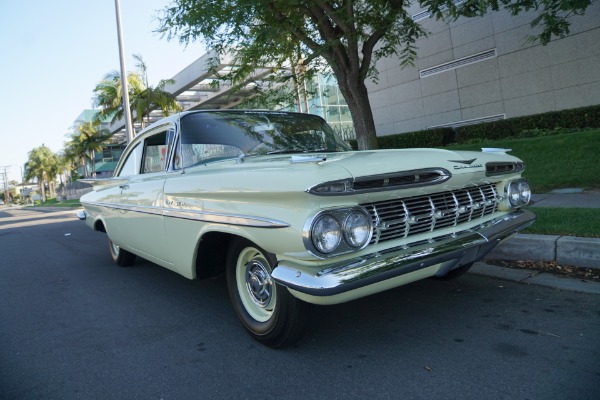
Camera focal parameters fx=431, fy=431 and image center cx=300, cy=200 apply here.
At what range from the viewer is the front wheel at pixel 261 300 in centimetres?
265

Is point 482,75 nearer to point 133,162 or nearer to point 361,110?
point 361,110

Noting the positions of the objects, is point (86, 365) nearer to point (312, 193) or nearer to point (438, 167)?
point (312, 193)

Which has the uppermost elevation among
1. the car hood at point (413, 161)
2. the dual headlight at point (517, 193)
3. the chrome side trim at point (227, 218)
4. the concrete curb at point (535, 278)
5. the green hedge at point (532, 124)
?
the green hedge at point (532, 124)

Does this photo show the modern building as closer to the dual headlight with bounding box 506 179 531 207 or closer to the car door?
the car door

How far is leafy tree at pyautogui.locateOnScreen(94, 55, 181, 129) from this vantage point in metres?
24.6

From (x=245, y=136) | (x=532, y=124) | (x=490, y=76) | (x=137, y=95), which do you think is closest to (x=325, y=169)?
(x=245, y=136)

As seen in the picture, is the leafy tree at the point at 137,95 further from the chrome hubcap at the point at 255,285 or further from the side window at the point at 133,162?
the chrome hubcap at the point at 255,285

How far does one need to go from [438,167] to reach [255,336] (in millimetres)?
1658

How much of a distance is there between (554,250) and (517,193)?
1.21 meters

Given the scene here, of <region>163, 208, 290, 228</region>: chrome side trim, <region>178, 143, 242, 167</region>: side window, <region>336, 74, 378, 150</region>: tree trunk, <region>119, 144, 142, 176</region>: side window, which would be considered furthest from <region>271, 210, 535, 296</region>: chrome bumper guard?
<region>336, 74, 378, 150</region>: tree trunk

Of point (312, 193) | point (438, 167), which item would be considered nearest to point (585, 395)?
point (438, 167)

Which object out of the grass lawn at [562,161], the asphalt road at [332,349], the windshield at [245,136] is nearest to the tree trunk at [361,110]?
the grass lawn at [562,161]

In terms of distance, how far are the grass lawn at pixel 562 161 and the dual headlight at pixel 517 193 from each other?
5.02 m

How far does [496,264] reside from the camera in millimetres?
4430
